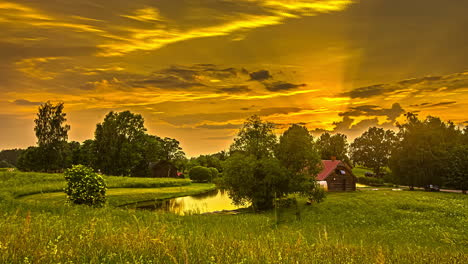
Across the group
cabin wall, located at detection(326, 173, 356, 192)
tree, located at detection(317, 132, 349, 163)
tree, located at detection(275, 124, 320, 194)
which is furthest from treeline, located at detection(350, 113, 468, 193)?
tree, located at detection(317, 132, 349, 163)

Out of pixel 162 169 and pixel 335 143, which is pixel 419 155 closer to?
pixel 335 143

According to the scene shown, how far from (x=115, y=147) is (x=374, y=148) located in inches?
3742

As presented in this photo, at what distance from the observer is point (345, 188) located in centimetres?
7069

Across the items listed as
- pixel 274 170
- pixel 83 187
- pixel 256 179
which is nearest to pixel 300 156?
pixel 274 170

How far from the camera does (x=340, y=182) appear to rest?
232 ft

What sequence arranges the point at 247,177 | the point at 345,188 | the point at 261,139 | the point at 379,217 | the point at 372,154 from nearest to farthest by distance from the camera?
1. the point at 379,217
2. the point at 247,177
3. the point at 261,139
4. the point at 345,188
5. the point at 372,154

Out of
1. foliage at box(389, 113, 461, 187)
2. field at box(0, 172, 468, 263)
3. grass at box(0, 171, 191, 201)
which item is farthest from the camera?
foliage at box(389, 113, 461, 187)

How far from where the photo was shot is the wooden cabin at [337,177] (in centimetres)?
6994

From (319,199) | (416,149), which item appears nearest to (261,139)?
(319,199)

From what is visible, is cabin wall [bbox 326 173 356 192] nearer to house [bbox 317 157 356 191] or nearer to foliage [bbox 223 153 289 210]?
house [bbox 317 157 356 191]

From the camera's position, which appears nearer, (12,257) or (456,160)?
(12,257)

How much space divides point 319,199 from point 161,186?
4333cm

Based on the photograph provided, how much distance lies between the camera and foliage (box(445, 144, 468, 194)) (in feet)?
227

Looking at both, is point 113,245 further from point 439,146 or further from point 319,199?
point 439,146
